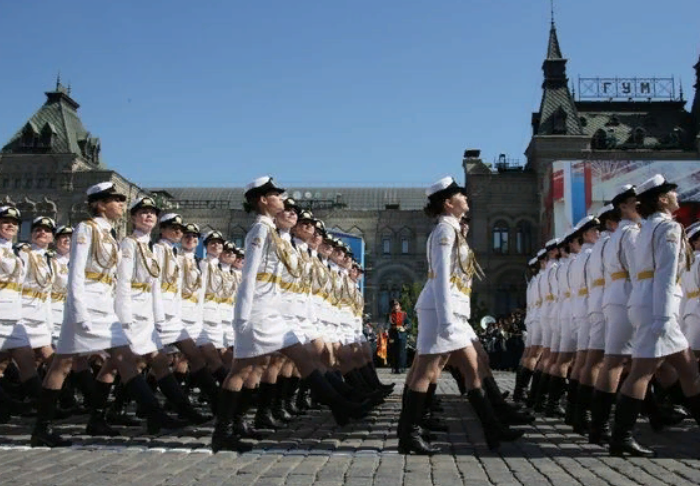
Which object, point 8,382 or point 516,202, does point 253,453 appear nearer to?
point 8,382

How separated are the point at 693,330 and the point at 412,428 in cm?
377

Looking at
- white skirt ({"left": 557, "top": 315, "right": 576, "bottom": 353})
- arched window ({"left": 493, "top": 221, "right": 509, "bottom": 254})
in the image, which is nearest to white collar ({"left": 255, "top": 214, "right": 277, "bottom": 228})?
white skirt ({"left": 557, "top": 315, "right": 576, "bottom": 353})

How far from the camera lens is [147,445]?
7016 millimetres

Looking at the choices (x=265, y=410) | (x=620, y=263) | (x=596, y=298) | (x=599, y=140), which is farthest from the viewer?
(x=599, y=140)

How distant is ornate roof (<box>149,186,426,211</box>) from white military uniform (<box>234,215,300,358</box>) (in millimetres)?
66254

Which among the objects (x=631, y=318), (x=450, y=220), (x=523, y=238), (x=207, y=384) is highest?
(x=523, y=238)

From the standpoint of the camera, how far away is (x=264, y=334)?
6.79 m

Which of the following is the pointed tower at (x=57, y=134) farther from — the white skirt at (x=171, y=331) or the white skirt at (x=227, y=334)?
the white skirt at (x=171, y=331)

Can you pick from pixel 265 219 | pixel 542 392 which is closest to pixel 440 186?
pixel 265 219

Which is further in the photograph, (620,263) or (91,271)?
(91,271)

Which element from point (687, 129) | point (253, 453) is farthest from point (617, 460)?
point (687, 129)

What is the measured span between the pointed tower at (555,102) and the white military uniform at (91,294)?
5536 centimetres

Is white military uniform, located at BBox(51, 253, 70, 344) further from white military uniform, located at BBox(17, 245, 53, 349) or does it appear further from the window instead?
the window

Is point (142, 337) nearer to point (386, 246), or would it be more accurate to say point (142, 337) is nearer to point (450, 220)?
point (450, 220)
